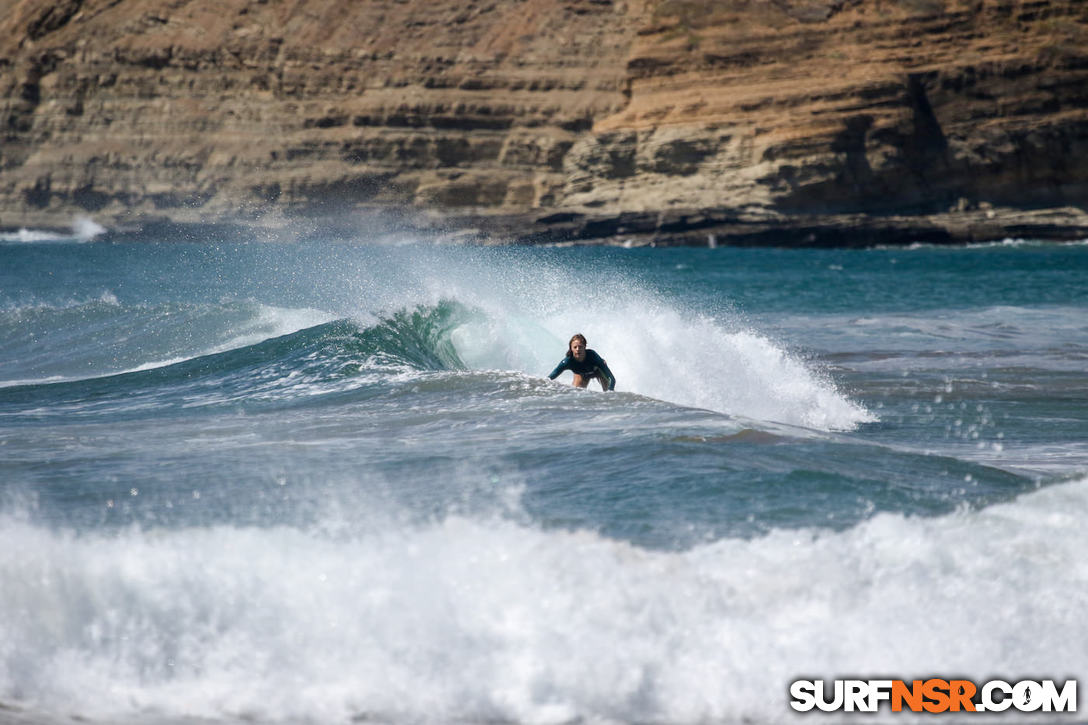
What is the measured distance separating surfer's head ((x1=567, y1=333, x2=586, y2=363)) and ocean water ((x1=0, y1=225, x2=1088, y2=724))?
0.71 m

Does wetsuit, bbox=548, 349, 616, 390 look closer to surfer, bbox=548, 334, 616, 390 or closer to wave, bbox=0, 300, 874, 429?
surfer, bbox=548, 334, 616, 390

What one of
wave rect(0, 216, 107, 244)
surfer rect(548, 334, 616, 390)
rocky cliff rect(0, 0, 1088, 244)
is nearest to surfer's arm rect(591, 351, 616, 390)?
surfer rect(548, 334, 616, 390)

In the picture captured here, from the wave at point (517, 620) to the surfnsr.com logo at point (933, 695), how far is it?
0.19 feet

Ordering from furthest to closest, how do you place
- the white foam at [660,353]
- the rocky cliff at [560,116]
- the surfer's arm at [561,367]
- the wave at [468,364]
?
1. the rocky cliff at [560,116]
2. the white foam at [660,353]
3. the wave at [468,364]
4. the surfer's arm at [561,367]

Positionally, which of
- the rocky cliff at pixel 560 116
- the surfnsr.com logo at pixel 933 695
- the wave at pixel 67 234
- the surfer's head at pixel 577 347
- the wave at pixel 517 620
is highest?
the rocky cliff at pixel 560 116

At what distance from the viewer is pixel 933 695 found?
163 inches

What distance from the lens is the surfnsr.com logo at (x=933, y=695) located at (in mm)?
4094

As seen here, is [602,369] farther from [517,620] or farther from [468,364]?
[517,620]

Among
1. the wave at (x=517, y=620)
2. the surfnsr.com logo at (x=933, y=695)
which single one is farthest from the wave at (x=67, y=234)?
the surfnsr.com logo at (x=933, y=695)

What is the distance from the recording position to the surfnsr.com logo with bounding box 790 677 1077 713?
4094mm

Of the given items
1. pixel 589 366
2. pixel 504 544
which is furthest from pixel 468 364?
pixel 504 544

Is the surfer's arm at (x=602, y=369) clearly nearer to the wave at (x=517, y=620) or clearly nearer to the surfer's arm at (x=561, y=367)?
the surfer's arm at (x=561, y=367)

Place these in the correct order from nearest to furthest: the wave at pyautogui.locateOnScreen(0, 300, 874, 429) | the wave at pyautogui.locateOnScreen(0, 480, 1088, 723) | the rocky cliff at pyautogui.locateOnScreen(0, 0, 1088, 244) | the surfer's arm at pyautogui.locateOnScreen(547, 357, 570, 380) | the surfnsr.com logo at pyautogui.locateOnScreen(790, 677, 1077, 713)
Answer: the surfnsr.com logo at pyautogui.locateOnScreen(790, 677, 1077, 713) → the wave at pyautogui.locateOnScreen(0, 480, 1088, 723) → the surfer's arm at pyautogui.locateOnScreen(547, 357, 570, 380) → the wave at pyautogui.locateOnScreen(0, 300, 874, 429) → the rocky cliff at pyautogui.locateOnScreen(0, 0, 1088, 244)

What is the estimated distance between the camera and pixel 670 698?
4230 mm
